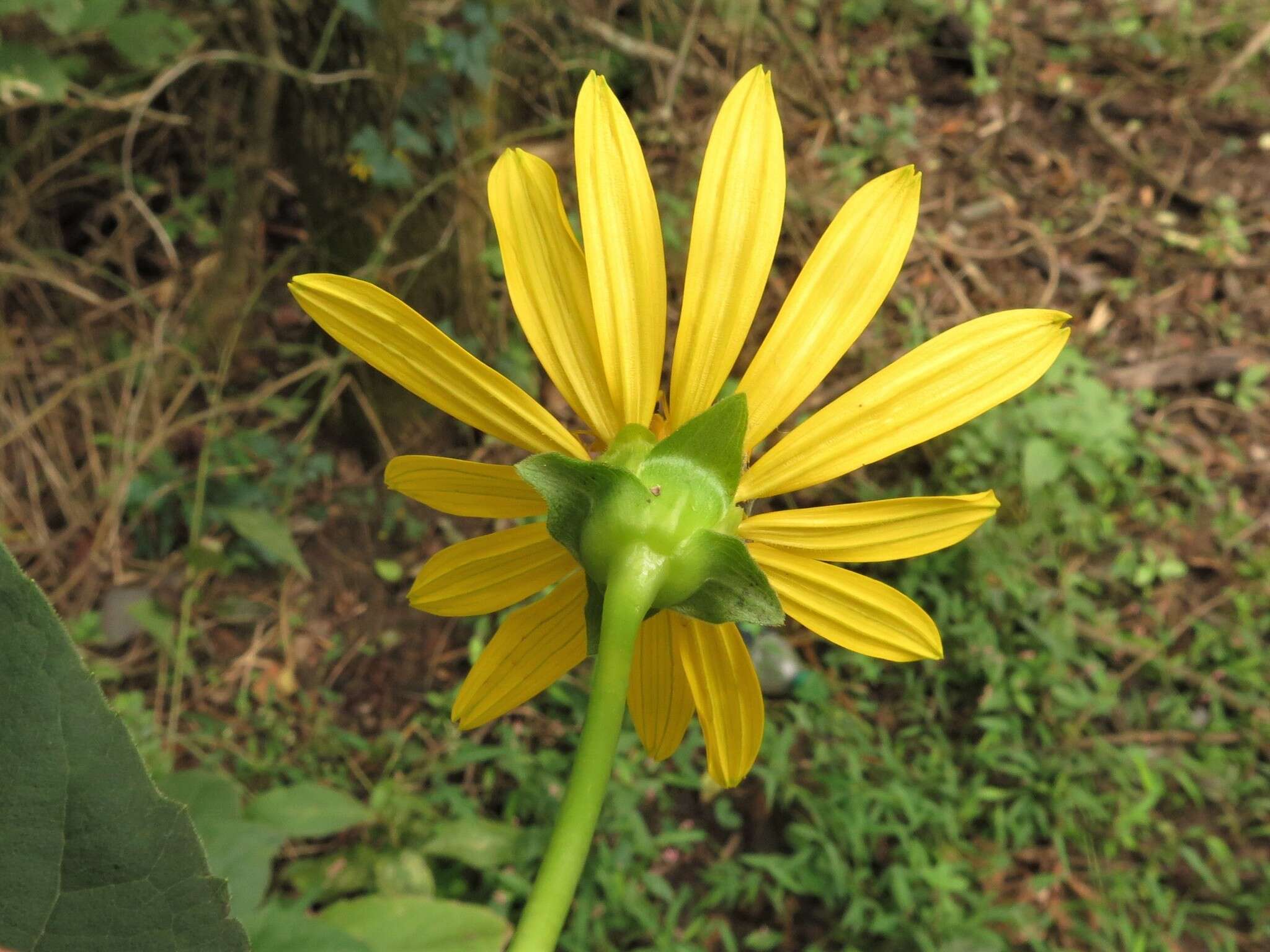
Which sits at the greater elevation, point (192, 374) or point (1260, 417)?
point (192, 374)

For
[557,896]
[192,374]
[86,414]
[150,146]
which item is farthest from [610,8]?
[557,896]

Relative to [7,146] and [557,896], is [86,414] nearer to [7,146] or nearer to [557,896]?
[7,146]

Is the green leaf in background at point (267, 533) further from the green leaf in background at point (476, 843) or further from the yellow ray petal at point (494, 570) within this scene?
the yellow ray petal at point (494, 570)

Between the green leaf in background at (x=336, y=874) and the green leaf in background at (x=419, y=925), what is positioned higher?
the green leaf in background at (x=419, y=925)

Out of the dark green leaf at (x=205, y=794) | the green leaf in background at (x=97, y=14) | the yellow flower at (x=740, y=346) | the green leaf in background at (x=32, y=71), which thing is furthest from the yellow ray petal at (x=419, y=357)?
the green leaf in background at (x=97, y=14)

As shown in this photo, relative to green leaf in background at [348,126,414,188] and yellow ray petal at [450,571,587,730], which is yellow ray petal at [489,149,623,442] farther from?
green leaf in background at [348,126,414,188]
